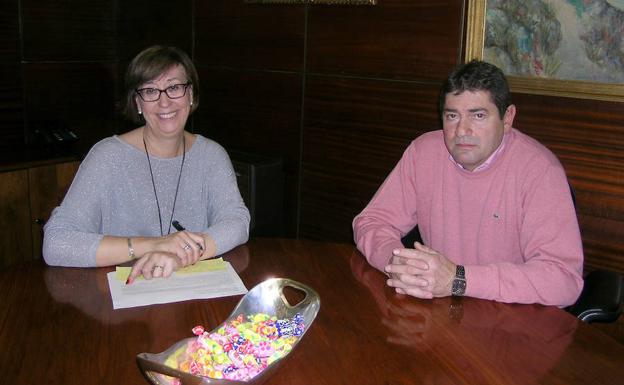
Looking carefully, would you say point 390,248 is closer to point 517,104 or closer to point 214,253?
point 214,253

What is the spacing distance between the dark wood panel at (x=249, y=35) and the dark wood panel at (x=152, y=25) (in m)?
0.11

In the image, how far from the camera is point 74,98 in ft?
13.5

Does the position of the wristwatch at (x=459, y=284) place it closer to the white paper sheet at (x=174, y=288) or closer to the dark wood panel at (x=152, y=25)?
the white paper sheet at (x=174, y=288)

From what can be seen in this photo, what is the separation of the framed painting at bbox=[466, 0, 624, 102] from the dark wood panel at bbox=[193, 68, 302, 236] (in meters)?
1.18

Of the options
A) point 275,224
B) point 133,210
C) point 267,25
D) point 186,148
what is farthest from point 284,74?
point 133,210

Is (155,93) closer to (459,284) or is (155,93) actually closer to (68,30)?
(459,284)

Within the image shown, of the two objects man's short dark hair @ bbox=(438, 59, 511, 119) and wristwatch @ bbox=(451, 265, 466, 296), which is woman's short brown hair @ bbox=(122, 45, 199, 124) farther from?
wristwatch @ bbox=(451, 265, 466, 296)

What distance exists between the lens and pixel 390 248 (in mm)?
1865

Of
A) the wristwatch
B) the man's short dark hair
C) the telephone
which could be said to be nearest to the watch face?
the wristwatch

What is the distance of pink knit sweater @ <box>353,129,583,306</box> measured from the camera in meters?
1.66

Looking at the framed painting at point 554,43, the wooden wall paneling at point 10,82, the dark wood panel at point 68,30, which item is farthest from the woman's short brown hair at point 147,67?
the dark wood panel at point 68,30

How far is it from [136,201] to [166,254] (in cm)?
52

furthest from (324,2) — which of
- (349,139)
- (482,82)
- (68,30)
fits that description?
(68,30)

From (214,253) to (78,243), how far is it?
399 millimetres
